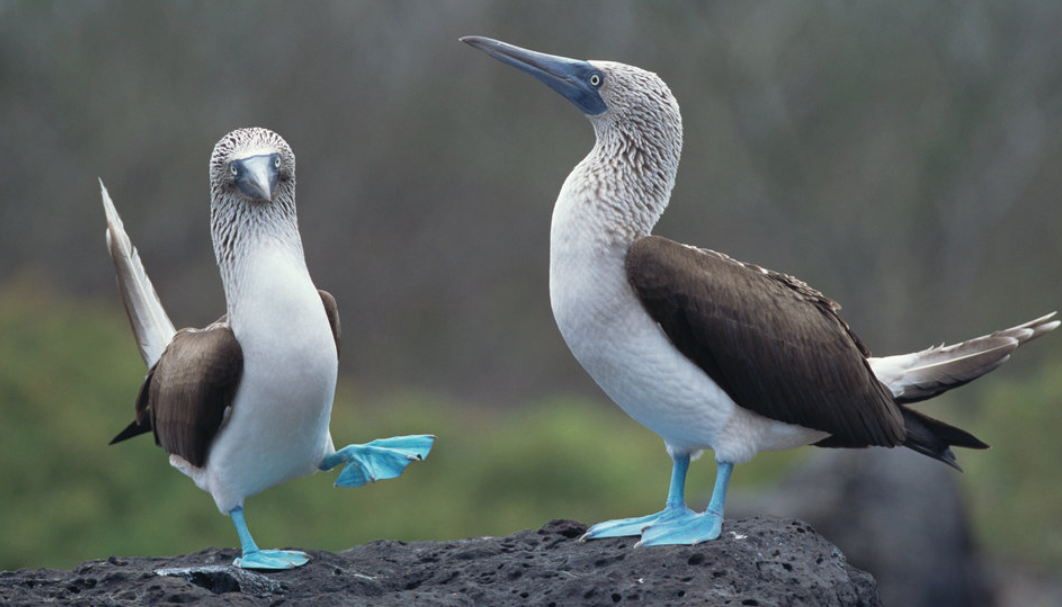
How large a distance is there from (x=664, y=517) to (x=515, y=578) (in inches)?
22.7

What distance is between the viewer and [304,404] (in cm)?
373

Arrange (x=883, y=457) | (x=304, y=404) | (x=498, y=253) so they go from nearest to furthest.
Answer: (x=304, y=404), (x=883, y=457), (x=498, y=253)

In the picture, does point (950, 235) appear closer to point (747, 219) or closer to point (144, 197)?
point (747, 219)

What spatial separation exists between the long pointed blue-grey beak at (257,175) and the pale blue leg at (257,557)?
1.07 metres

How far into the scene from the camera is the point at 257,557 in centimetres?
392

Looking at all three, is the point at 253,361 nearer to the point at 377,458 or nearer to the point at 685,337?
the point at 377,458

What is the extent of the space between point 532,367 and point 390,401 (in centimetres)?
168

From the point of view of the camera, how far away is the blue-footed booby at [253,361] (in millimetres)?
3713

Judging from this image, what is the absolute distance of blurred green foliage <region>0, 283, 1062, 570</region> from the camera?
342 inches

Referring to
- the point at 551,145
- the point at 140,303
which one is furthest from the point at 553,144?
the point at 140,303

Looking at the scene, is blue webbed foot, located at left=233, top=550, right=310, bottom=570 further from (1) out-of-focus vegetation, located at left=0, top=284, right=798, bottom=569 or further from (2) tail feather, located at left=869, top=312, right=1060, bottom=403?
(1) out-of-focus vegetation, located at left=0, top=284, right=798, bottom=569

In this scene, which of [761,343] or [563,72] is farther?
[563,72]

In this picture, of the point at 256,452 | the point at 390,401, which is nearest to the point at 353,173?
the point at 390,401

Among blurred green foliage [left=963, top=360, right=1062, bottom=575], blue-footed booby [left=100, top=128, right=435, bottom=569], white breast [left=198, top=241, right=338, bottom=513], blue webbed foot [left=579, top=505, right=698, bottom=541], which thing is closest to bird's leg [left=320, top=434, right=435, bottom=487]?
blue-footed booby [left=100, top=128, right=435, bottom=569]
